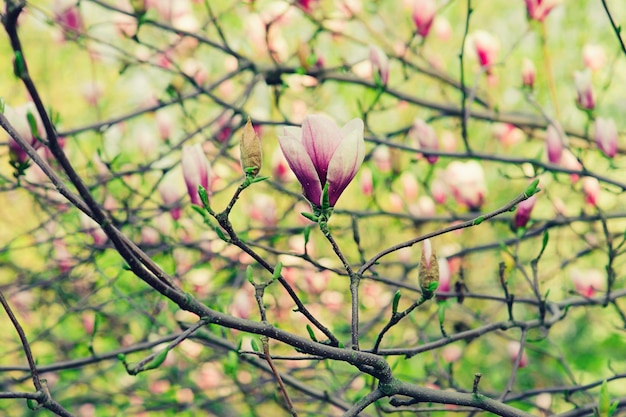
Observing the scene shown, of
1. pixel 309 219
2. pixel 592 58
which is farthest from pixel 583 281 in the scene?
pixel 309 219

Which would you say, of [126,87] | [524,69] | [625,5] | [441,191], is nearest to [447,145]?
[441,191]

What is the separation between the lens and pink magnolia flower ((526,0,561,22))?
2072mm

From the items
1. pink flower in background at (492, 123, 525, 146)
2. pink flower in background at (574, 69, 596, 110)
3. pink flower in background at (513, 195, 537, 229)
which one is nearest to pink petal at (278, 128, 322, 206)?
pink flower in background at (513, 195, 537, 229)

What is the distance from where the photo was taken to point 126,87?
4.91 metres

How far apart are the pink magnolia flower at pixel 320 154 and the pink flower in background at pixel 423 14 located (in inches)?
50.5

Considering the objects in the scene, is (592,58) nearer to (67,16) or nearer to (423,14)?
(423,14)

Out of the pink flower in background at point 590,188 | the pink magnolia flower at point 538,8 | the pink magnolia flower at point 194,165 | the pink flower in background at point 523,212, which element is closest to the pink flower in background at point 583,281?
the pink flower in background at point 590,188

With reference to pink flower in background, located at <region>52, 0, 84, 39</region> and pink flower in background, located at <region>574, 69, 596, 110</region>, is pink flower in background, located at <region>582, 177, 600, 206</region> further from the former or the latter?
pink flower in background, located at <region>52, 0, 84, 39</region>

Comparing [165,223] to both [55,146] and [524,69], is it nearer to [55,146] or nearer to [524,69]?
[524,69]

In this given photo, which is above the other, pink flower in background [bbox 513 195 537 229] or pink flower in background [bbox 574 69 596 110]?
pink flower in background [bbox 574 69 596 110]

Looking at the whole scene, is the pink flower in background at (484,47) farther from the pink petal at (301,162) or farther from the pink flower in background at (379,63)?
the pink petal at (301,162)

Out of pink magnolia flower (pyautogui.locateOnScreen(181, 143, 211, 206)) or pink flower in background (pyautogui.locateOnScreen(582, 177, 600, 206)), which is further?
pink flower in background (pyautogui.locateOnScreen(582, 177, 600, 206))

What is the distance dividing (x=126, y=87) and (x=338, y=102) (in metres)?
1.68

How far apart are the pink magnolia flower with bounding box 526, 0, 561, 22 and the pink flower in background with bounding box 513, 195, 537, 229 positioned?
0.79 m
